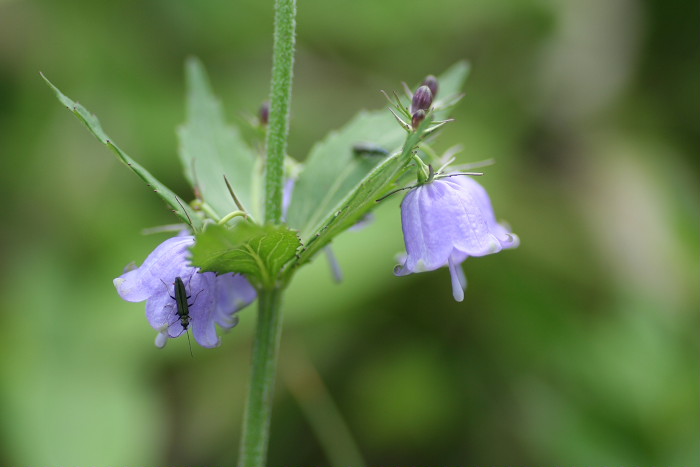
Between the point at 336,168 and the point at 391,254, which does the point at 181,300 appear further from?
the point at 391,254

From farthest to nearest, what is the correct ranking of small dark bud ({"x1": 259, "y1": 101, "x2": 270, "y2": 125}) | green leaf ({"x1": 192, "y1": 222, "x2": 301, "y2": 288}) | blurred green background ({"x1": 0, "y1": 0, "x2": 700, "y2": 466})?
blurred green background ({"x1": 0, "y1": 0, "x2": 700, "y2": 466}) < small dark bud ({"x1": 259, "y1": 101, "x2": 270, "y2": 125}) < green leaf ({"x1": 192, "y1": 222, "x2": 301, "y2": 288})

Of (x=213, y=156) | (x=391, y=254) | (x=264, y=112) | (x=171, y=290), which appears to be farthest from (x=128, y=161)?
(x=391, y=254)

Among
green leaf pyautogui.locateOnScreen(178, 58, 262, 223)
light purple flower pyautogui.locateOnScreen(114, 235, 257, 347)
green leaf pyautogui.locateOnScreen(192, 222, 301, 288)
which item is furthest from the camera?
green leaf pyautogui.locateOnScreen(178, 58, 262, 223)

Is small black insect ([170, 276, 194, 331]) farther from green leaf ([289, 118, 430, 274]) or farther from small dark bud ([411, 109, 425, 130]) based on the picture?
small dark bud ([411, 109, 425, 130])

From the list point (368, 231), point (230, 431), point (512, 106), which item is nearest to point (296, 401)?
point (230, 431)

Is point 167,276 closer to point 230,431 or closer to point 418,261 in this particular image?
point 418,261

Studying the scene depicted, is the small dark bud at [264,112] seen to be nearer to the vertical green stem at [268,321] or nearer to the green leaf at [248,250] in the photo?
the vertical green stem at [268,321]

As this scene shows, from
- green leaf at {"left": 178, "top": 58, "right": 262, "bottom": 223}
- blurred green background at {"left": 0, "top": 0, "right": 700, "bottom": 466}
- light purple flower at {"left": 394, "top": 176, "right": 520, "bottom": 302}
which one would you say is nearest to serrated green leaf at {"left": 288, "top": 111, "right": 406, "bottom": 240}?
green leaf at {"left": 178, "top": 58, "right": 262, "bottom": 223}

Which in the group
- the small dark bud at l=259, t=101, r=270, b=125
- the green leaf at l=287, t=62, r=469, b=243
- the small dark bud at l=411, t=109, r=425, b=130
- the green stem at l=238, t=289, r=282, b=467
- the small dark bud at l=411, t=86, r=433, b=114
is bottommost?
the green stem at l=238, t=289, r=282, b=467
